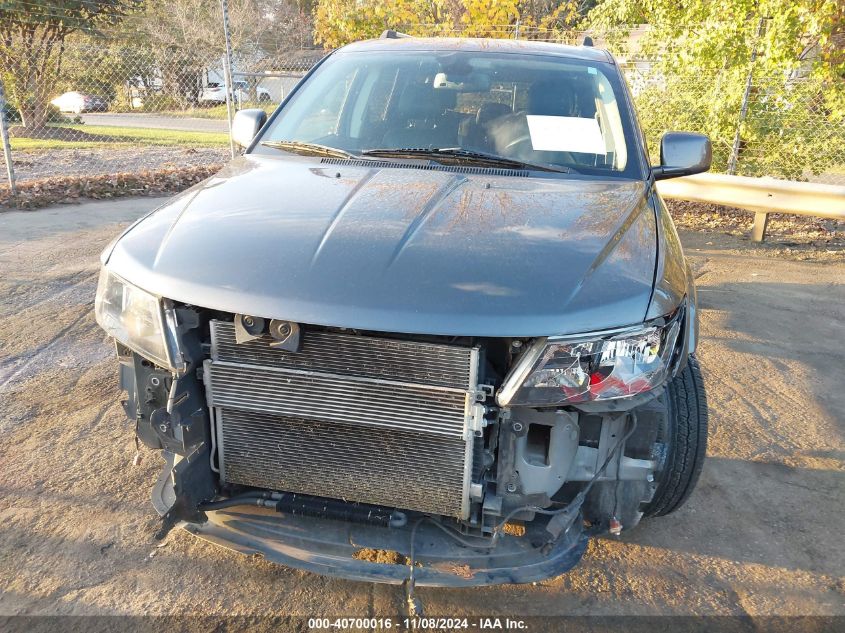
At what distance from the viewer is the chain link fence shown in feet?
27.5

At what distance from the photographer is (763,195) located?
24.3 ft

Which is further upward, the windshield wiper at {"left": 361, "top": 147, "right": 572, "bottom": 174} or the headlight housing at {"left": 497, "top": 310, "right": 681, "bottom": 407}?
the windshield wiper at {"left": 361, "top": 147, "right": 572, "bottom": 174}

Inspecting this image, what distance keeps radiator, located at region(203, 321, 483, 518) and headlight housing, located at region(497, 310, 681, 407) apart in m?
0.14

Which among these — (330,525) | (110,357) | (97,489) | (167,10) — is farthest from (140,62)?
(167,10)

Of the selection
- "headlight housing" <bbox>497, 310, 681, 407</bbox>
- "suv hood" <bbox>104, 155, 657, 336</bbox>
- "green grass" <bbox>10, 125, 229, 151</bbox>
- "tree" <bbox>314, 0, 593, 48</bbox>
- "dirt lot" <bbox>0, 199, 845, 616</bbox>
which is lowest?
"green grass" <bbox>10, 125, 229, 151</bbox>

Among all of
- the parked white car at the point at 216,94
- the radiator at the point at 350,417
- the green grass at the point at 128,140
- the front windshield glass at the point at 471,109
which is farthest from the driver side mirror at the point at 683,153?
the parked white car at the point at 216,94

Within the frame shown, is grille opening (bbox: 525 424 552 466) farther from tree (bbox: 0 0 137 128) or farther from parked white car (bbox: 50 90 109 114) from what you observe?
parked white car (bbox: 50 90 109 114)

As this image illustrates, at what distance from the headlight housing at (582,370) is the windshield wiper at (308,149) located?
1.55m

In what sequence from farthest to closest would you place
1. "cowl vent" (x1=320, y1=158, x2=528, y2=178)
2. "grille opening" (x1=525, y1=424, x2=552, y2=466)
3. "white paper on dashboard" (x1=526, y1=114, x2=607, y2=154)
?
"white paper on dashboard" (x1=526, y1=114, x2=607, y2=154) → "cowl vent" (x1=320, y1=158, x2=528, y2=178) → "grille opening" (x1=525, y1=424, x2=552, y2=466)

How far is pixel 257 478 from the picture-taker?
2.26 meters

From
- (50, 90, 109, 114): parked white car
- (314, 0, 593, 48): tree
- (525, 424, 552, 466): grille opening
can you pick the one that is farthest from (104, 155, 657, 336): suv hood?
(50, 90, 109, 114): parked white car

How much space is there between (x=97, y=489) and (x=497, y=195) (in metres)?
2.12

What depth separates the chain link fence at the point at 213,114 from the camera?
8.39 m

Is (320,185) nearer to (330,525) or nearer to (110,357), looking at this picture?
(330,525)
